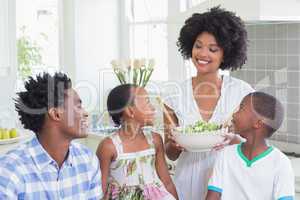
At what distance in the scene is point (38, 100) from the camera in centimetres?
152

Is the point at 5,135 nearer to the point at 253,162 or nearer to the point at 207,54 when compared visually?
the point at 207,54

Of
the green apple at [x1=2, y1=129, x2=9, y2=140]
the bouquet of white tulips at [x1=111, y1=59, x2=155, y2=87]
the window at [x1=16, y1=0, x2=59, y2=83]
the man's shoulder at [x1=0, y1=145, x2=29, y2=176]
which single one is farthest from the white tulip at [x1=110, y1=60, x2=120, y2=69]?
the window at [x1=16, y1=0, x2=59, y2=83]

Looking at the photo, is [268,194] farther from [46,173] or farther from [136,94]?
[46,173]

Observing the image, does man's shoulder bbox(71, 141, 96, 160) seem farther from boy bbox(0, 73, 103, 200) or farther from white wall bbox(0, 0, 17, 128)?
white wall bbox(0, 0, 17, 128)

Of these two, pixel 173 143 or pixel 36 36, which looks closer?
pixel 173 143

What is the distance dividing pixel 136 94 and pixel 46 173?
1.58 feet

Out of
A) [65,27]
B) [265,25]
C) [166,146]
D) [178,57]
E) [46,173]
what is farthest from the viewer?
[65,27]

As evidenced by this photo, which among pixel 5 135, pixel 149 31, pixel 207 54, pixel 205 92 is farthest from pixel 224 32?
pixel 149 31

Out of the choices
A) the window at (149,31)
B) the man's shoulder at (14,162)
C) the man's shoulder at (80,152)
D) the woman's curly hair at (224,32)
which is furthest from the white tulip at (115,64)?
the window at (149,31)

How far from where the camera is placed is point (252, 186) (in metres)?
1.63

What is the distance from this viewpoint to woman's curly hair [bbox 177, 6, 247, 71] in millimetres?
1862

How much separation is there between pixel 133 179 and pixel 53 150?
350 mm

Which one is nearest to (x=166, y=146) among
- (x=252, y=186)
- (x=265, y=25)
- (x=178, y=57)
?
(x=252, y=186)

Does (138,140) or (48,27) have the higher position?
(48,27)
